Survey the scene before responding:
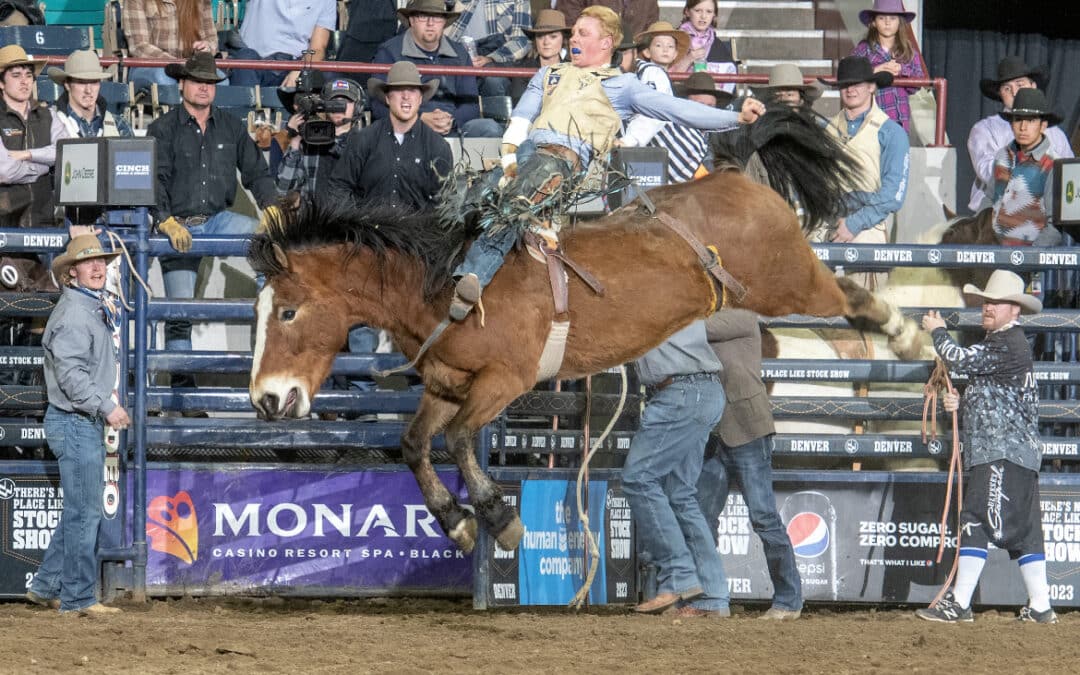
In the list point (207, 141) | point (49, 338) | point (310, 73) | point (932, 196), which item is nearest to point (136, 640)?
point (49, 338)

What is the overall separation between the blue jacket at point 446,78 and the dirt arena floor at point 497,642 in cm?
381

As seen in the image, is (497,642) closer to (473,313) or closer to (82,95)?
(473,313)

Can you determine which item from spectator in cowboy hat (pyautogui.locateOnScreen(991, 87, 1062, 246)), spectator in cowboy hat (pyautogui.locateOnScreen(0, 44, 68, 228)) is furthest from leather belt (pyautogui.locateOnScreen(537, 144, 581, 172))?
spectator in cowboy hat (pyautogui.locateOnScreen(0, 44, 68, 228))

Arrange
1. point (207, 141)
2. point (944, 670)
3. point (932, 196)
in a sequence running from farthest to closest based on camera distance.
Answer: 1. point (932, 196)
2. point (207, 141)
3. point (944, 670)

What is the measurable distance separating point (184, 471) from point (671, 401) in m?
2.77

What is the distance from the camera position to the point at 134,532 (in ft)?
25.3

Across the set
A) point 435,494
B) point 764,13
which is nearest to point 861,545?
point 435,494

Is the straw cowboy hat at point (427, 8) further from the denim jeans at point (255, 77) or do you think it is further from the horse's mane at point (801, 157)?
the horse's mane at point (801, 157)

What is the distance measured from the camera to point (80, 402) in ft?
24.2

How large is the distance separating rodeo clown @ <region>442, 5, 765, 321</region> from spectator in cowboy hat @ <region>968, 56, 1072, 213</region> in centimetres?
324

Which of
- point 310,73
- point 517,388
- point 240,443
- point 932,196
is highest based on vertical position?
point 310,73

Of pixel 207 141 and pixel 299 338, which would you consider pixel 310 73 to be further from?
A: pixel 299 338

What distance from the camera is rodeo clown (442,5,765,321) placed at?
6664mm

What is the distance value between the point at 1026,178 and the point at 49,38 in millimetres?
7308
